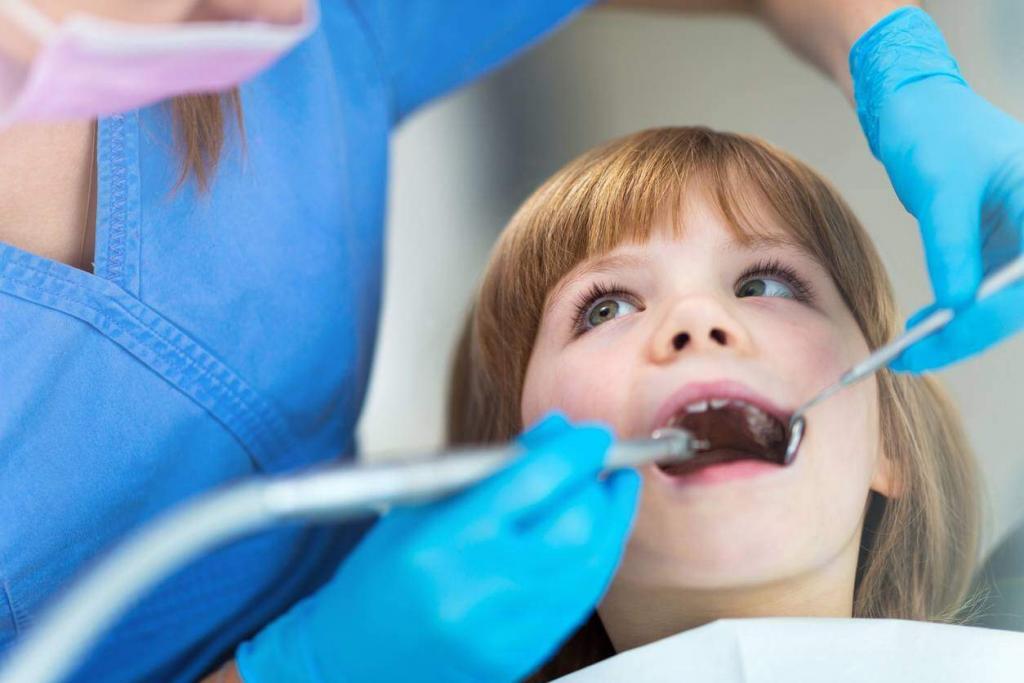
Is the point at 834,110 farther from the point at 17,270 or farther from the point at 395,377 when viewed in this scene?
the point at 17,270

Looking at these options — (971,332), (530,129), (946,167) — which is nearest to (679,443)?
(971,332)

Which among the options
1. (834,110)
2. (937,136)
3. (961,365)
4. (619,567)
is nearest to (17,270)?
(619,567)

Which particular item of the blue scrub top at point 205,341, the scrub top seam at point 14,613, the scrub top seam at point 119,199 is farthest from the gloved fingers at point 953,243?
the scrub top seam at point 14,613

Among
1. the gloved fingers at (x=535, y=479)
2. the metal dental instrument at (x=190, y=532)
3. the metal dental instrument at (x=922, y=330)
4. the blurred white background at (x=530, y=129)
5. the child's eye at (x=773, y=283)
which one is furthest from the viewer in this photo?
the blurred white background at (x=530, y=129)

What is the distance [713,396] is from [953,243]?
247 millimetres

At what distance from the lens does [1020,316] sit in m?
0.89

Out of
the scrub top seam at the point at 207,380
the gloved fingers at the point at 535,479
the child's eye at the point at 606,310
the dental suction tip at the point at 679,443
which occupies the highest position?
the scrub top seam at the point at 207,380

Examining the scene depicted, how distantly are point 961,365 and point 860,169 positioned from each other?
0.34m

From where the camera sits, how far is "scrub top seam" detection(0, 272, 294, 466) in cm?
100

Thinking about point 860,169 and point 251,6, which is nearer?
point 251,6

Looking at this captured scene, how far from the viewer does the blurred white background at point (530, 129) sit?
1675 millimetres

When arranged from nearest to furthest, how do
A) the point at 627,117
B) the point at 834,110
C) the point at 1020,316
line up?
the point at 1020,316 < the point at 834,110 < the point at 627,117

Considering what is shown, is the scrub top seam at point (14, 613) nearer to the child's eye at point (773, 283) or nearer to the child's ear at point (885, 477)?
the child's eye at point (773, 283)

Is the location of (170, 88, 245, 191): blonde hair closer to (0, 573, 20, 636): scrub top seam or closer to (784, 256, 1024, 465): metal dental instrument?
(0, 573, 20, 636): scrub top seam
